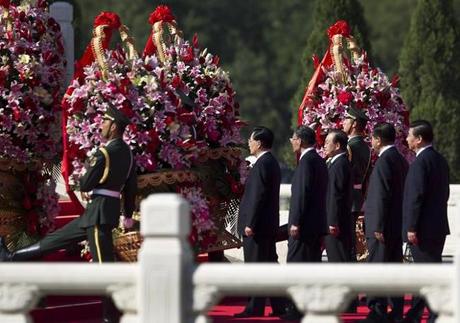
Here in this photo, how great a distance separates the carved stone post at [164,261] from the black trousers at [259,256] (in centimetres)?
441

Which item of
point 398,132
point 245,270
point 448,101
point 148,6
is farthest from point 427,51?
point 148,6

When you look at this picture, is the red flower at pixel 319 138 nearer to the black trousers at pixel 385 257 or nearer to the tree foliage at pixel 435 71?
the black trousers at pixel 385 257

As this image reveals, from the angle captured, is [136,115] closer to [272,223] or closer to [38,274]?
[272,223]

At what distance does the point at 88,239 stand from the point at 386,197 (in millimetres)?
2387

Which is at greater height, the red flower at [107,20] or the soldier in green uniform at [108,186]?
the red flower at [107,20]

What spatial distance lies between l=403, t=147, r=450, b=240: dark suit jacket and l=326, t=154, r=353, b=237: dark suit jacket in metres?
0.91

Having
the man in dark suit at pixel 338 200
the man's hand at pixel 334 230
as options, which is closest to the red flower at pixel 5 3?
the man in dark suit at pixel 338 200

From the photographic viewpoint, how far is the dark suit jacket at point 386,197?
12625 millimetres

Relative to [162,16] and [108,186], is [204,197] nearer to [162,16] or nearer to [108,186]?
[108,186]

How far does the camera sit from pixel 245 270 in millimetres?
8750

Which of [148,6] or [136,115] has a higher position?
[148,6]

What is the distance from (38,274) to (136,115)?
352cm

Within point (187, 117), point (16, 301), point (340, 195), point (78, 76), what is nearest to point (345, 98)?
point (340, 195)

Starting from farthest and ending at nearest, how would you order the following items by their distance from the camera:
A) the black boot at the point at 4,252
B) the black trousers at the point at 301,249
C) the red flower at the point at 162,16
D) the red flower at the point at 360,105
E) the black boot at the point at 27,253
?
the red flower at the point at 360,105 → the red flower at the point at 162,16 → the black trousers at the point at 301,249 → the black boot at the point at 4,252 → the black boot at the point at 27,253
